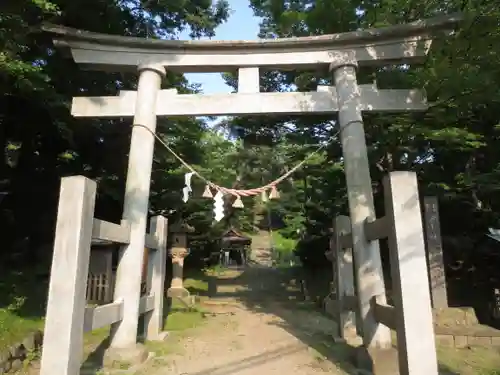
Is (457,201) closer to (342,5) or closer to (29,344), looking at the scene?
(342,5)

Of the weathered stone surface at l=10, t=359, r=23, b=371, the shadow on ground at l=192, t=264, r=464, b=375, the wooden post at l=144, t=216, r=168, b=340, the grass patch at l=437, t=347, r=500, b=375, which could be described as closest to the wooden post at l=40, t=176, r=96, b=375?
the shadow on ground at l=192, t=264, r=464, b=375

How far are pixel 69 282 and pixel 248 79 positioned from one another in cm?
457

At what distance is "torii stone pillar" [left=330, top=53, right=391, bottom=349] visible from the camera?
501cm

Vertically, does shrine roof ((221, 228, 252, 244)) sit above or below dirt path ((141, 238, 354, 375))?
above

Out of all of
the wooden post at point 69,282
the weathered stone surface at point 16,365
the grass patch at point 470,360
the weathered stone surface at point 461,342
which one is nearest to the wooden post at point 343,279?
the grass patch at point 470,360

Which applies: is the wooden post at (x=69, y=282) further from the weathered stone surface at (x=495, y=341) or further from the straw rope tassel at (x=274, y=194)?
the weathered stone surface at (x=495, y=341)

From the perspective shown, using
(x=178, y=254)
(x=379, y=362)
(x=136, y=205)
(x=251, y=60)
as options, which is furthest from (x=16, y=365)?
(x=178, y=254)

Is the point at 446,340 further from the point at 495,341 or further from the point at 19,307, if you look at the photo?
the point at 19,307

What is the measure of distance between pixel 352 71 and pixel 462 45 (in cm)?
164

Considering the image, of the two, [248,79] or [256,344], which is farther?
[248,79]

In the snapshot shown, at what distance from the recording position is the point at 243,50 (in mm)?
6809

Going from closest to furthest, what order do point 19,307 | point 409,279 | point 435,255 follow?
point 409,279 < point 19,307 < point 435,255

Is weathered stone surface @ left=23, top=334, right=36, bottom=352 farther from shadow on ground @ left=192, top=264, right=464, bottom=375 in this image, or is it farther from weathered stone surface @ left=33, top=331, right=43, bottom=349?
shadow on ground @ left=192, top=264, right=464, bottom=375

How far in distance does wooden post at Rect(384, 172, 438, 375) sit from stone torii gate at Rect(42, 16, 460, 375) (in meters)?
1.95
